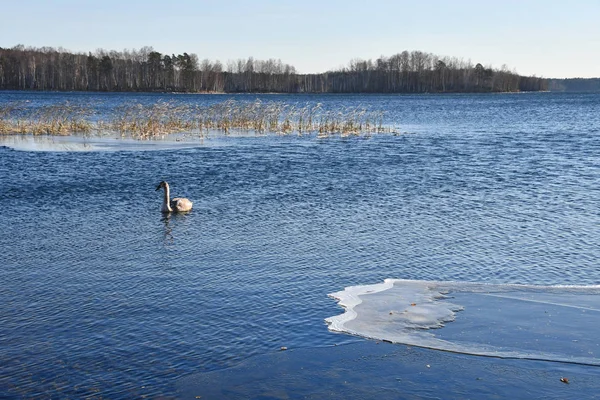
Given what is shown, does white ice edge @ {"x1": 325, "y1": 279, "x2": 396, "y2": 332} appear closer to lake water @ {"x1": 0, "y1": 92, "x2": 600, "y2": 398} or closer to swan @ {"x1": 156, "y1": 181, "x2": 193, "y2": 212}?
lake water @ {"x1": 0, "y1": 92, "x2": 600, "y2": 398}

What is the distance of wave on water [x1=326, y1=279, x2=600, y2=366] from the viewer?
8.56 meters

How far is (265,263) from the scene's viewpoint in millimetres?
12633

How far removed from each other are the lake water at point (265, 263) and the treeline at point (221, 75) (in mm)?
112467

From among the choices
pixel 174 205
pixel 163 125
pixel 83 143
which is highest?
pixel 163 125

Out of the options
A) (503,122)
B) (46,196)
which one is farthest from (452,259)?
(503,122)

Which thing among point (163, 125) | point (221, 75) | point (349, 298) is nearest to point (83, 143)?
point (163, 125)

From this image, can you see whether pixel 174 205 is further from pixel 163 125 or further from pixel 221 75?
pixel 221 75

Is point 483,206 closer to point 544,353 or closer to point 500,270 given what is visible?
point 500,270

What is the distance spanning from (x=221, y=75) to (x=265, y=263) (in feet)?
475

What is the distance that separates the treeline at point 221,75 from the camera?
13162 centimetres

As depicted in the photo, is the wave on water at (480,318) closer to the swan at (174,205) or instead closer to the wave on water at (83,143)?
the swan at (174,205)

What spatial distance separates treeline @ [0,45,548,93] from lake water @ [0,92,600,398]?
11247 centimetres

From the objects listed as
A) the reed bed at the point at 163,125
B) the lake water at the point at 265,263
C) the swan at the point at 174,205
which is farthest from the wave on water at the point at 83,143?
the swan at the point at 174,205

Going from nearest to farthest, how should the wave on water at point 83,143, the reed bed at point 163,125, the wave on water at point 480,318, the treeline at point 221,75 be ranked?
the wave on water at point 480,318 < the wave on water at point 83,143 < the reed bed at point 163,125 < the treeline at point 221,75
